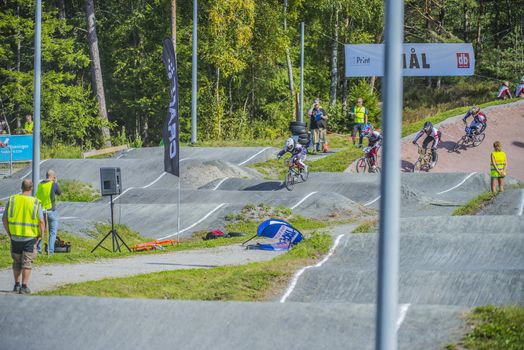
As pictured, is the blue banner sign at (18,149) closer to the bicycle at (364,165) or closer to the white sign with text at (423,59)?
the bicycle at (364,165)

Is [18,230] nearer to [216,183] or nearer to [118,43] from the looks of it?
[216,183]

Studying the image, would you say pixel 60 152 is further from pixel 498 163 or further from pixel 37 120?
pixel 498 163

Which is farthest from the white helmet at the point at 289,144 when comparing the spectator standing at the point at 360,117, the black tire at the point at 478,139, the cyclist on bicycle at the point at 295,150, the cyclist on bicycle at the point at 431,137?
the black tire at the point at 478,139

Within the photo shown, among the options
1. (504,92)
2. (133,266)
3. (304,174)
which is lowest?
(133,266)

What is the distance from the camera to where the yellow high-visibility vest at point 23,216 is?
14.1m

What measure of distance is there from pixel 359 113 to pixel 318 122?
5.56ft

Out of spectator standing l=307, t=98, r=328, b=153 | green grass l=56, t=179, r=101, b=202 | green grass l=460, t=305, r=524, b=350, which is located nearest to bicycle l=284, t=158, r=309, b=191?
green grass l=56, t=179, r=101, b=202

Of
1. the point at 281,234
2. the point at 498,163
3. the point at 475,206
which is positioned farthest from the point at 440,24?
the point at 281,234

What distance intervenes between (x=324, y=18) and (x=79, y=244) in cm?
3944

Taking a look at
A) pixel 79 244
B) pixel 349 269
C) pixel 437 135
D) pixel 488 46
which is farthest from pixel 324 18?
pixel 349 269

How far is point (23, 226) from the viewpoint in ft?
46.2

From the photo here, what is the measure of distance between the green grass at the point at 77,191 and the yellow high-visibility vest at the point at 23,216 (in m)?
18.0

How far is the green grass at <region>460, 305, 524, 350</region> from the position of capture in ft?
31.4

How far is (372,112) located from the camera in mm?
49844
